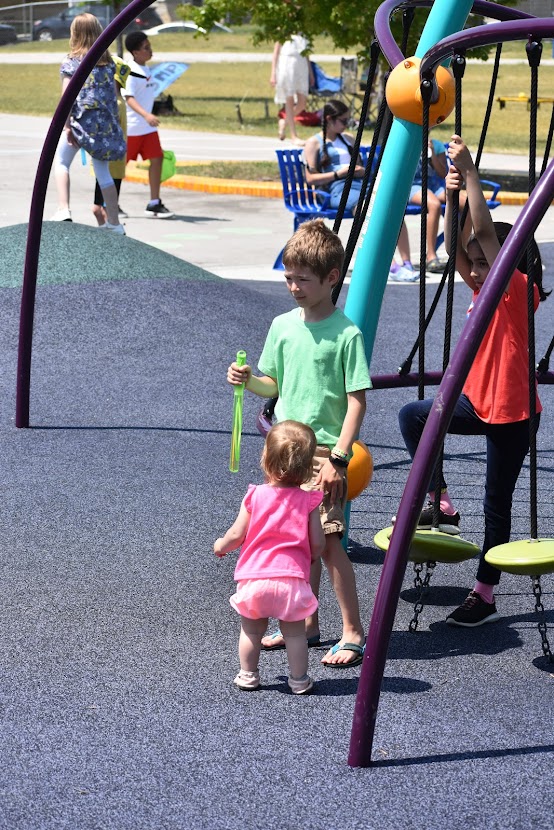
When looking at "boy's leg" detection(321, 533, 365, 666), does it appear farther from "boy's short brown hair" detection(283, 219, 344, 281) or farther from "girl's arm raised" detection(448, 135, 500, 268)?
"girl's arm raised" detection(448, 135, 500, 268)

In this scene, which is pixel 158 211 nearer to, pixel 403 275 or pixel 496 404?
pixel 403 275

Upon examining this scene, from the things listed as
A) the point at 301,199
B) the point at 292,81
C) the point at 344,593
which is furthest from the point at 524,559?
the point at 292,81

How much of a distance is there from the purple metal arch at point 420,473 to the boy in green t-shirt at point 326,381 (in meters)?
0.63

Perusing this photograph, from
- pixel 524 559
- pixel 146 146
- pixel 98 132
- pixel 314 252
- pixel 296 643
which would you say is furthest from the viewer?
pixel 146 146

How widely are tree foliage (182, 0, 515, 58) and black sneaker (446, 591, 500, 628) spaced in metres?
11.4

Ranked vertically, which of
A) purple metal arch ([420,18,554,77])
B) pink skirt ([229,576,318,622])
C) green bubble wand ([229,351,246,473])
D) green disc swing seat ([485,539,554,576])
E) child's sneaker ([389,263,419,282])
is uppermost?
purple metal arch ([420,18,554,77])

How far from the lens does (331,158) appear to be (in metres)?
11.5

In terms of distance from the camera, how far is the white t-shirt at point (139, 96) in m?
13.2

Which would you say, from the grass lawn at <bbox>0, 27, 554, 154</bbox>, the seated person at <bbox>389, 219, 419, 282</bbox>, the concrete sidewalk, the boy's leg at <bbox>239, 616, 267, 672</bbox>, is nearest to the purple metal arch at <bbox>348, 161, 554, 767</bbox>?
the boy's leg at <bbox>239, 616, 267, 672</bbox>

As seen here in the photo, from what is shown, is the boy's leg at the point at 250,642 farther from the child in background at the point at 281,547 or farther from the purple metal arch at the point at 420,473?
the purple metal arch at the point at 420,473

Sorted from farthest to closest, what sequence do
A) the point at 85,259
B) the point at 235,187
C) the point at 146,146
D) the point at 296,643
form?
1. the point at 235,187
2. the point at 146,146
3. the point at 85,259
4. the point at 296,643

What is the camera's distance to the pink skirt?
3.62m

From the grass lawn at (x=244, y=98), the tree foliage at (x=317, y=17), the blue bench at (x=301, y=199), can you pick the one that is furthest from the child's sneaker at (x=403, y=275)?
the grass lawn at (x=244, y=98)

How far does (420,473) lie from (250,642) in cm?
88
